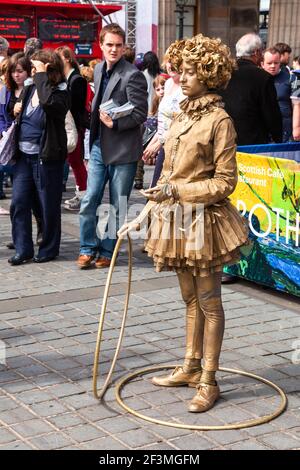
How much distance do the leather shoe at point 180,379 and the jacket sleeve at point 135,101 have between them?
304cm

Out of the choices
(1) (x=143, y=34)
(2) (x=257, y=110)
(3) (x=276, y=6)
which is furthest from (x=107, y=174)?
(3) (x=276, y=6)

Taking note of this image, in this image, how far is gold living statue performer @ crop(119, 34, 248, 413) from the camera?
4137mm

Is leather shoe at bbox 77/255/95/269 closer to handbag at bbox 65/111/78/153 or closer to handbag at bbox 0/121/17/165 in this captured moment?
handbag at bbox 0/121/17/165

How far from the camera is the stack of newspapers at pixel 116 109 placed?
23.2ft

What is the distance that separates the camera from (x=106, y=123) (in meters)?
7.09

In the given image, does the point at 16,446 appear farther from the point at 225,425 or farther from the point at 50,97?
the point at 50,97

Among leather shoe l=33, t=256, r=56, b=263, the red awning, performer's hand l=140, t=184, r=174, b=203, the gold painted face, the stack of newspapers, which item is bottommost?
leather shoe l=33, t=256, r=56, b=263

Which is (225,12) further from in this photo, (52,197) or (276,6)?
(52,197)

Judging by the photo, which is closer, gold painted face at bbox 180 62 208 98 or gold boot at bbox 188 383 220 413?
gold painted face at bbox 180 62 208 98

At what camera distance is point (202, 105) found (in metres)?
4.19

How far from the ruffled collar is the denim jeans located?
3.03 m

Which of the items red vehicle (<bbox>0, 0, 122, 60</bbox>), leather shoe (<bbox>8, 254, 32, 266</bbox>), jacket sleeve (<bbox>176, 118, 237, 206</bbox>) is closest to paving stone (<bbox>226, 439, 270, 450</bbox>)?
jacket sleeve (<bbox>176, 118, 237, 206</bbox>)

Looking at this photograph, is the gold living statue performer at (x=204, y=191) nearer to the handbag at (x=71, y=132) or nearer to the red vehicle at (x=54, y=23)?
the handbag at (x=71, y=132)

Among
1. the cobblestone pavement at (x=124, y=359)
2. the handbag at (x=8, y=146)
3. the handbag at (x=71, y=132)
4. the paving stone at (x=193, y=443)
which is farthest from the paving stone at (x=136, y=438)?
the handbag at (x=71, y=132)
